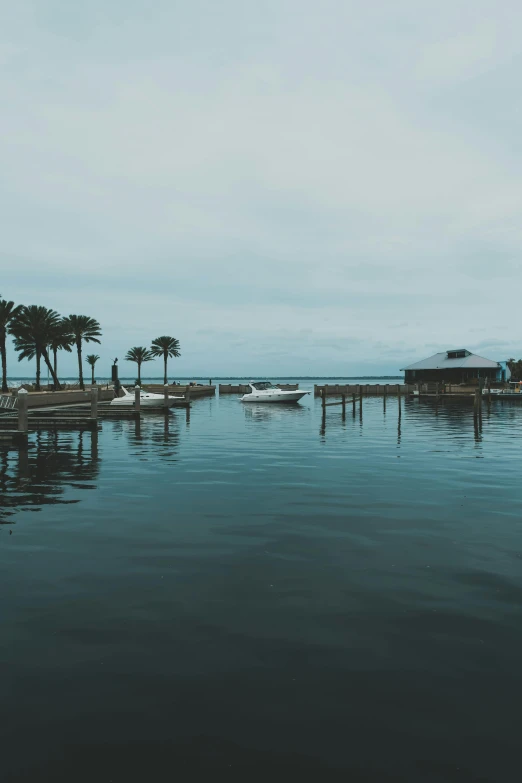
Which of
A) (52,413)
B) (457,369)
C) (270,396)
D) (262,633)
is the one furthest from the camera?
(457,369)

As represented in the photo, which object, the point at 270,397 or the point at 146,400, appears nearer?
the point at 146,400

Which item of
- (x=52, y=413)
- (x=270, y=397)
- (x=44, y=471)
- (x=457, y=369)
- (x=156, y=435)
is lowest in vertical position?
(x=44, y=471)

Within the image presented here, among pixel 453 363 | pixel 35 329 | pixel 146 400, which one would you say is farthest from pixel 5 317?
pixel 453 363

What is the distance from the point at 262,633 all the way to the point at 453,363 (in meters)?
88.3

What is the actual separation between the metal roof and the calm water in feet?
245

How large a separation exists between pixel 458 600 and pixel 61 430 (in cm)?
3548

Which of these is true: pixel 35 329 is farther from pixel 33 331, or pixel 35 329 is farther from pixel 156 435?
pixel 156 435

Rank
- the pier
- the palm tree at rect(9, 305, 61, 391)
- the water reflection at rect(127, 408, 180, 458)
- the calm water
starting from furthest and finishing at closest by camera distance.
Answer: the palm tree at rect(9, 305, 61, 391), the pier, the water reflection at rect(127, 408, 180, 458), the calm water

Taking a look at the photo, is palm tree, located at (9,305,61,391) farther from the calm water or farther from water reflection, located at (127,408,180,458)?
the calm water

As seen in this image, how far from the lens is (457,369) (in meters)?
88.6

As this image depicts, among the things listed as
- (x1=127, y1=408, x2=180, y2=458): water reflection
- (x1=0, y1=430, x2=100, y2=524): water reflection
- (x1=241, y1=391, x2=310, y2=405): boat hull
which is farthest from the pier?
(x1=241, y1=391, x2=310, y2=405): boat hull

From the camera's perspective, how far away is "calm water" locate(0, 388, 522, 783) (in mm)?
4934

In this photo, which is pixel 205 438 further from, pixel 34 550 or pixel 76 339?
pixel 76 339

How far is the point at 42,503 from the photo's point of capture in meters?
15.5
